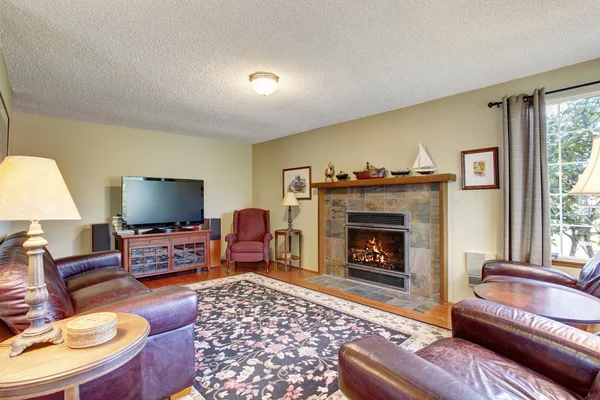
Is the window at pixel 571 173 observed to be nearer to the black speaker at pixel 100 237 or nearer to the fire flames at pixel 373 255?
the fire flames at pixel 373 255

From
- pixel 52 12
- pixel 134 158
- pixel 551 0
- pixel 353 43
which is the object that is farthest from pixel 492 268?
pixel 134 158

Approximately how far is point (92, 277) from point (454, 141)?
4019mm

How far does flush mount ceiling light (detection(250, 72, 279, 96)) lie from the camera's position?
2.76m

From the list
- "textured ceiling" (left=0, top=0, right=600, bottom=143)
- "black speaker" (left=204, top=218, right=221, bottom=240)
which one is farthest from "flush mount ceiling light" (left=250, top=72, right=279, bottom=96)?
"black speaker" (left=204, top=218, right=221, bottom=240)

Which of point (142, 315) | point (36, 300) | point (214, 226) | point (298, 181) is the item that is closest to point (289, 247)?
point (298, 181)

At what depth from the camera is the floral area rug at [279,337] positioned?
6.27ft

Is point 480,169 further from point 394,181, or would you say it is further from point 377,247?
point 377,247

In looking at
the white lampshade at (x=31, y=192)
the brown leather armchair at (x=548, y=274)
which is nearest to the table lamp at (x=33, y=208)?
the white lampshade at (x=31, y=192)

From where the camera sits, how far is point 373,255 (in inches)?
167

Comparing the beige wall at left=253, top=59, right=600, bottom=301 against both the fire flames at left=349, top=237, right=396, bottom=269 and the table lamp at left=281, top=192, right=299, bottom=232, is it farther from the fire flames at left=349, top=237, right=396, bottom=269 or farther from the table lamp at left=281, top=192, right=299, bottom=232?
the fire flames at left=349, top=237, right=396, bottom=269

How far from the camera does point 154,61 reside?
2.54 meters

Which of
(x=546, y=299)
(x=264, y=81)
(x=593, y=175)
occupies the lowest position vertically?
(x=546, y=299)

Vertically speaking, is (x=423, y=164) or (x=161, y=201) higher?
(x=423, y=164)

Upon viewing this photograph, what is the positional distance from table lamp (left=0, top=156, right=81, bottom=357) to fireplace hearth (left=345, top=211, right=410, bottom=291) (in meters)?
3.51
